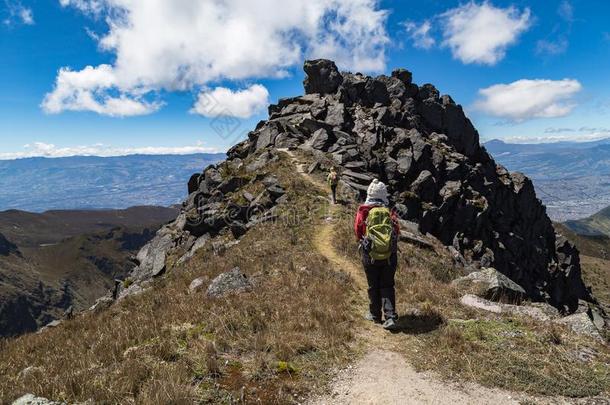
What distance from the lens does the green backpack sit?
35.8 ft

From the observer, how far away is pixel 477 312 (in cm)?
1226

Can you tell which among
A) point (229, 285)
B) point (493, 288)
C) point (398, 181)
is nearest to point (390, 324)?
point (493, 288)

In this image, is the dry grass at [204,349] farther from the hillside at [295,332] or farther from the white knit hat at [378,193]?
the white knit hat at [378,193]

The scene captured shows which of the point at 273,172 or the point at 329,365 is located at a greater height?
the point at 273,172

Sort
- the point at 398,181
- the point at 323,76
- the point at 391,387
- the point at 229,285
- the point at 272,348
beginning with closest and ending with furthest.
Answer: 1. the point at 391,387
2. the point at 272,348
3. the point at 229,285
4. the point at 398,181
5. the point at 323,76

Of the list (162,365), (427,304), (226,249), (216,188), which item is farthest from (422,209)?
(162,365)

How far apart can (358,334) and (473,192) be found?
5469 cm

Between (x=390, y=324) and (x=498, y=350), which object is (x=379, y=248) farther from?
(x=498, y=350)

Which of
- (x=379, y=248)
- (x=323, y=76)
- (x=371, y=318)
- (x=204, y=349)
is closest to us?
(x=204, y=349)

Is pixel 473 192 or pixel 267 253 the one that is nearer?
pixel 267 253

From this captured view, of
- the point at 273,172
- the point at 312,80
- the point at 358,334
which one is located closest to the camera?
the point at 358,334

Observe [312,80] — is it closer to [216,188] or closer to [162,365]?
[216,188]

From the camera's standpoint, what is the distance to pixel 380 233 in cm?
1101

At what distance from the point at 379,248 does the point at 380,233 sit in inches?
15.9
